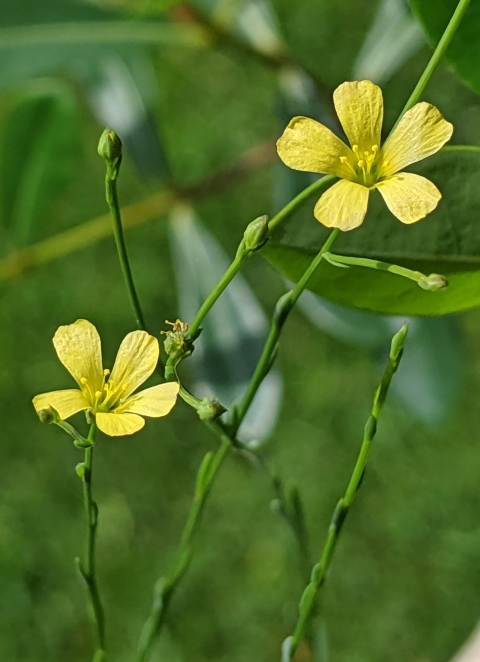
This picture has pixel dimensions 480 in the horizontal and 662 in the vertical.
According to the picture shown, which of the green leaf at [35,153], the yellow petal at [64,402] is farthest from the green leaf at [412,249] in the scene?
the green leaf at [35,153]

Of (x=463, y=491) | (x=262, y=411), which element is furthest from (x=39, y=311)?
(x=463, y=491)

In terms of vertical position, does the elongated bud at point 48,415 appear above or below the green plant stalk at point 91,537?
above

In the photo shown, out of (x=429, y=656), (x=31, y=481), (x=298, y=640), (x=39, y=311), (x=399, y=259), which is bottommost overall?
(x=429, y=656)

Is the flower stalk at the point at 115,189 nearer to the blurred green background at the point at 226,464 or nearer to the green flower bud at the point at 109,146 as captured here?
the green flower bud at the point at 109,146

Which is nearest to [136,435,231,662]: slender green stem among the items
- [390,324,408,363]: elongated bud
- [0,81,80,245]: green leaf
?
[390,324,408,363]: elongated bud

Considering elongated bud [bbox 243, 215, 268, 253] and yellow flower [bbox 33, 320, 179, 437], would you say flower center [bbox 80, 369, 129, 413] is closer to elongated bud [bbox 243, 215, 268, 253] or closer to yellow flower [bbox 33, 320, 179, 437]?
yellow flower [bbox 33, 320, 179, 437]

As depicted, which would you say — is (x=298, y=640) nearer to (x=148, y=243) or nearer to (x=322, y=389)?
(x=322, y=389)
